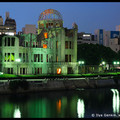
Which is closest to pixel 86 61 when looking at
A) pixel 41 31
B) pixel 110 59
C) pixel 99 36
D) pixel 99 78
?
pixel 110 59

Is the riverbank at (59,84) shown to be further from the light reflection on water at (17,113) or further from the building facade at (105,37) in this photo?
the building facade at (105,37)

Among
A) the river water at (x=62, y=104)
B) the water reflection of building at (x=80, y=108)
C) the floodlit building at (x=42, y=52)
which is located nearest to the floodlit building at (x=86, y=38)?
the floodlit building at (x=42, y=52)

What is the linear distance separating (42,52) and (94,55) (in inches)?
974

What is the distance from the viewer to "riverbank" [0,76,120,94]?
53062 millimetres

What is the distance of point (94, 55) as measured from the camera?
91.9 m

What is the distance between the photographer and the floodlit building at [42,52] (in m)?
68.4

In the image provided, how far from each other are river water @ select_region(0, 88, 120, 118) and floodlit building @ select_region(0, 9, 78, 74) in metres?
17.2

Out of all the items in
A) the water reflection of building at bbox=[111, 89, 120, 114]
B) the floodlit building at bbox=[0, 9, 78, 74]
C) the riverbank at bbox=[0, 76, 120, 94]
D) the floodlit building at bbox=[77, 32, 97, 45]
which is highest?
the floodlit building at bbox=[77, 32, 97, 45]

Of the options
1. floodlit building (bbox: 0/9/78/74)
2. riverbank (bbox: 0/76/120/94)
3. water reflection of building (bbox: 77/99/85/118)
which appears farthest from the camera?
floodlit building (bbox: 0/9/78/74)

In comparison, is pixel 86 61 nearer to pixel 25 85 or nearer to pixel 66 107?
pixel 25 85

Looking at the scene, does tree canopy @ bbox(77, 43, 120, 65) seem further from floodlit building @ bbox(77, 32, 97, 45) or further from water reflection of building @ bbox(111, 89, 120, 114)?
floodlit building @ bbox(77, 32, 97, 45)

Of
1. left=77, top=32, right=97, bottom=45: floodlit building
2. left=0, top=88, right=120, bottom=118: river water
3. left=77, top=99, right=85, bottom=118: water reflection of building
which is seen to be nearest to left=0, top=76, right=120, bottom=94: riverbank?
left=0, top=88, right=120, bottom=118: river water

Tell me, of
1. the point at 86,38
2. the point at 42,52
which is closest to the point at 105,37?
the point at 86,38

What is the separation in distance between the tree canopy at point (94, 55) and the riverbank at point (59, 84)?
2222cm
